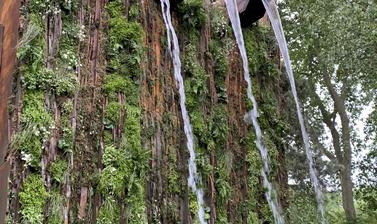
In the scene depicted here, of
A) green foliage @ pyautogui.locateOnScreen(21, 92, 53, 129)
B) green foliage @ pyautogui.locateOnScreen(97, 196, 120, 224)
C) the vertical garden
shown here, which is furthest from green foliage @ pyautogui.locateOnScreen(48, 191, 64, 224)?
green foliage @ pyautogui.locateOnScreen(21, 92, 53, 129)

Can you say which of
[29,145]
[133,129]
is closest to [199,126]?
[133,129]

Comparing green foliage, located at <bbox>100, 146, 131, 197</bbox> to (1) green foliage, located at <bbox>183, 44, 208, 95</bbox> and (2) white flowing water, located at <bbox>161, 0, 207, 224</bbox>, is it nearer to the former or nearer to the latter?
(2) white flowing water, located at <bbox>161, 0, 207, 224</bbox>

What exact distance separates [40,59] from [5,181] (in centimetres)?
109

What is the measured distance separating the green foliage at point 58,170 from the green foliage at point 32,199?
127 mm

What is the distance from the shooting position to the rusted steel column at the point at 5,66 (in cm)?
323

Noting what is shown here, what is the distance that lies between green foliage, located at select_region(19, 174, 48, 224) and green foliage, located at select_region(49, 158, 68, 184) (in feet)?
0.42

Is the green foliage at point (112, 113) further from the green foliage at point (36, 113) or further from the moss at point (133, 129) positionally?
the green foliage at point (36, 113)

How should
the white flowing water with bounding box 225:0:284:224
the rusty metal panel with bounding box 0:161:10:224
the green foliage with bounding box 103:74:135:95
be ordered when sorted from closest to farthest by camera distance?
the rusty metal panel with bounding box 0:161:10:224 → the green foliage with bounding box 103:74:135:95 → the white flowing water with bounding box 225:0:284:224

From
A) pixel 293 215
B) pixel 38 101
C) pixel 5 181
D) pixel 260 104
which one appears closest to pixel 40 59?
pixel 38 101

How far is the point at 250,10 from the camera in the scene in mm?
6598

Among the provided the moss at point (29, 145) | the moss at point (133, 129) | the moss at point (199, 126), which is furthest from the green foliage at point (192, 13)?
the moss at point (29, 145)

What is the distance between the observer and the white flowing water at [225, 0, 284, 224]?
20.6 ft

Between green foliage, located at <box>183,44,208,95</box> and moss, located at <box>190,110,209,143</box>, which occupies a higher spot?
green foliage, located at <box>183,44,208,95</box>

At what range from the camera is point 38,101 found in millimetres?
3803
